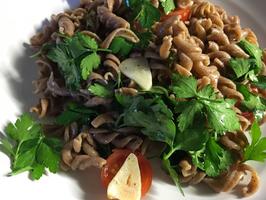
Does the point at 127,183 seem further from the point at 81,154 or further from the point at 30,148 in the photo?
the point at 30,148

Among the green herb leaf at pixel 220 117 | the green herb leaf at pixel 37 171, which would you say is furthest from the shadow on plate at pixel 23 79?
the green herb leaf at pixel 220 117

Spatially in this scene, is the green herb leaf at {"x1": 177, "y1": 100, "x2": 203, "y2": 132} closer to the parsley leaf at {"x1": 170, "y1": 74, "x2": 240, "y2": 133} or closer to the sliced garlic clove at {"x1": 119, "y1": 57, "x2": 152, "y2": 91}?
the parsley leaf at {"x1": 170, "y1": 74, "x2": 240, "y2": 133}

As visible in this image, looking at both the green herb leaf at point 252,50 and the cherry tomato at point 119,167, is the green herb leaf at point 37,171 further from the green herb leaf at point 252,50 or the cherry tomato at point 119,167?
the green herb leaf at point 252,50

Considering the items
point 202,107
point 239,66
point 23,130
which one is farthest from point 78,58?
point 239,66

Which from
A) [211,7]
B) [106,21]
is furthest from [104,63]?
[211,7]

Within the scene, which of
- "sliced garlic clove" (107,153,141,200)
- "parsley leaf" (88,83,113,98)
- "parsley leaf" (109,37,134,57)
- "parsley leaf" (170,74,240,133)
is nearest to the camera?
"sliced garlic clove" (107,153,141,200)

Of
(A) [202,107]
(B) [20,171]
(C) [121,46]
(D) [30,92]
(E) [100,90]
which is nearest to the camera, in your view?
(B) [20,171]

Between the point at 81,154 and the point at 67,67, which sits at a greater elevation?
the point at 67,67

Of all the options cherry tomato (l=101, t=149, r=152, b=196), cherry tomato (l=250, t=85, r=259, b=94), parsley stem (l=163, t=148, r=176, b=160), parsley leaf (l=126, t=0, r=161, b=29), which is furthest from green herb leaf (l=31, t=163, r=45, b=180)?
cherry tomato (l=250, t=85, r=259, b=94)
